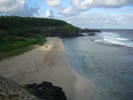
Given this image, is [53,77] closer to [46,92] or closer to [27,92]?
[46,92]

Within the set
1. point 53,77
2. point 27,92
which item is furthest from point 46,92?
point 53,77

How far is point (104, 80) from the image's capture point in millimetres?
16328

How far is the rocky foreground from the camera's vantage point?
6629 millimetres

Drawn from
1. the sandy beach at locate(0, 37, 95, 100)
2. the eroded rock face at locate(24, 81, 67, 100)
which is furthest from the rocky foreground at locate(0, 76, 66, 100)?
the sandy beach at locate(0, 37, 95, 100)

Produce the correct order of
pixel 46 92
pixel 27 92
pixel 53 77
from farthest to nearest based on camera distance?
pixel 53 77 < pixel 46 92 < pixel 27 92

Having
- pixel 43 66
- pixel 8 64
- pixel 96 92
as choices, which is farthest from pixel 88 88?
pixel 8 64

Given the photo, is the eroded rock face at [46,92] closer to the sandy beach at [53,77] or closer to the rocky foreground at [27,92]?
the rocky foreground at [27,92]

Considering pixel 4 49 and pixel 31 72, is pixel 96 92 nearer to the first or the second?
pixel 31 72

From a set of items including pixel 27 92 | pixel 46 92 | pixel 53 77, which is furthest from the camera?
pixel 53 77

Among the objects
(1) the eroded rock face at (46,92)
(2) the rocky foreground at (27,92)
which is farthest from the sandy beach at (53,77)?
(2) the rocky foreground at (27,92)

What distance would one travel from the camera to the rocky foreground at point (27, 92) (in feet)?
21.7

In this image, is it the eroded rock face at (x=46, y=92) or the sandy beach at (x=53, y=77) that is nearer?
the eroded rock face at (x=46, y=92)

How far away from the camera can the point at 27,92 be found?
307 inches

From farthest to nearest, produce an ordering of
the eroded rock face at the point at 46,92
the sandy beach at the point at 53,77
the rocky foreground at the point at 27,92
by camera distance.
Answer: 1. the sandy beach at the point at 53,77
2. the eroded rock face at the point at 46,92
3. the rocky foreground at the point at 27,92
